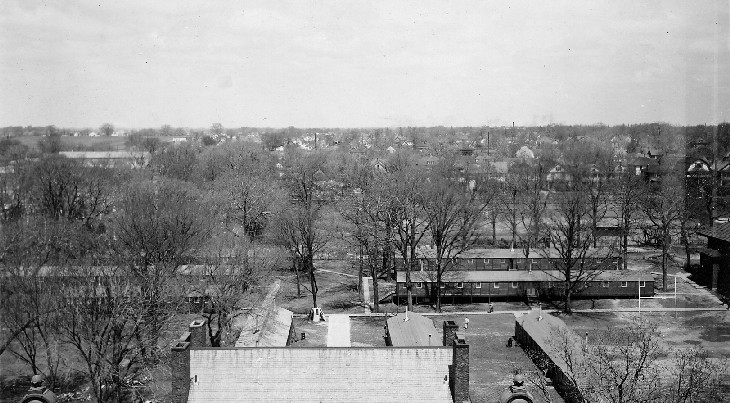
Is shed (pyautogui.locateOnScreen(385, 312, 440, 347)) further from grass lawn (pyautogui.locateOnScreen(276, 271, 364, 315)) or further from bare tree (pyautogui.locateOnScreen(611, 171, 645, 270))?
bare tree (pyautogui.locateOnScreen(611, 171, 645, 270))

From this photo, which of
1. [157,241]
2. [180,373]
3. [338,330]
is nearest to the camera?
[180,373]

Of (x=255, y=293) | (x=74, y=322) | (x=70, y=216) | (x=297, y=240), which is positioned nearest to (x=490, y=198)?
(x=297, y=240)

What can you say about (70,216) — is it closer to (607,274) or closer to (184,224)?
(184,224)

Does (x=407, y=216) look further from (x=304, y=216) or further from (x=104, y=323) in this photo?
(x=104, y=323)

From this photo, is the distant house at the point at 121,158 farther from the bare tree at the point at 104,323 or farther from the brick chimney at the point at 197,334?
the brick chimney at the point at 197,334

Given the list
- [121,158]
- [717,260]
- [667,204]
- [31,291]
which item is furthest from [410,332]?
[121,158]

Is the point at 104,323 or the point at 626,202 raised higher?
the point at 626,202

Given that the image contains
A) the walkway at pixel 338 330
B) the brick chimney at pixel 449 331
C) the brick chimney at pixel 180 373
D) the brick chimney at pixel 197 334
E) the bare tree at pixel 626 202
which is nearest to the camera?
the brick chimney at pixel 180 373

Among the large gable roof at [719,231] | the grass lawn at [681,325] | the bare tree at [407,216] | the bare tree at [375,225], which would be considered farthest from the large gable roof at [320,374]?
the large gable roof at [719,231]

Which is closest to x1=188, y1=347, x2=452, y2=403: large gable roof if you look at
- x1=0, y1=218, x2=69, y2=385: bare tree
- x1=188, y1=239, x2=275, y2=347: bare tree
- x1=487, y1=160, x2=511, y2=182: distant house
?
x1=0, y1=218, x2=69, y2=385: bare tree
